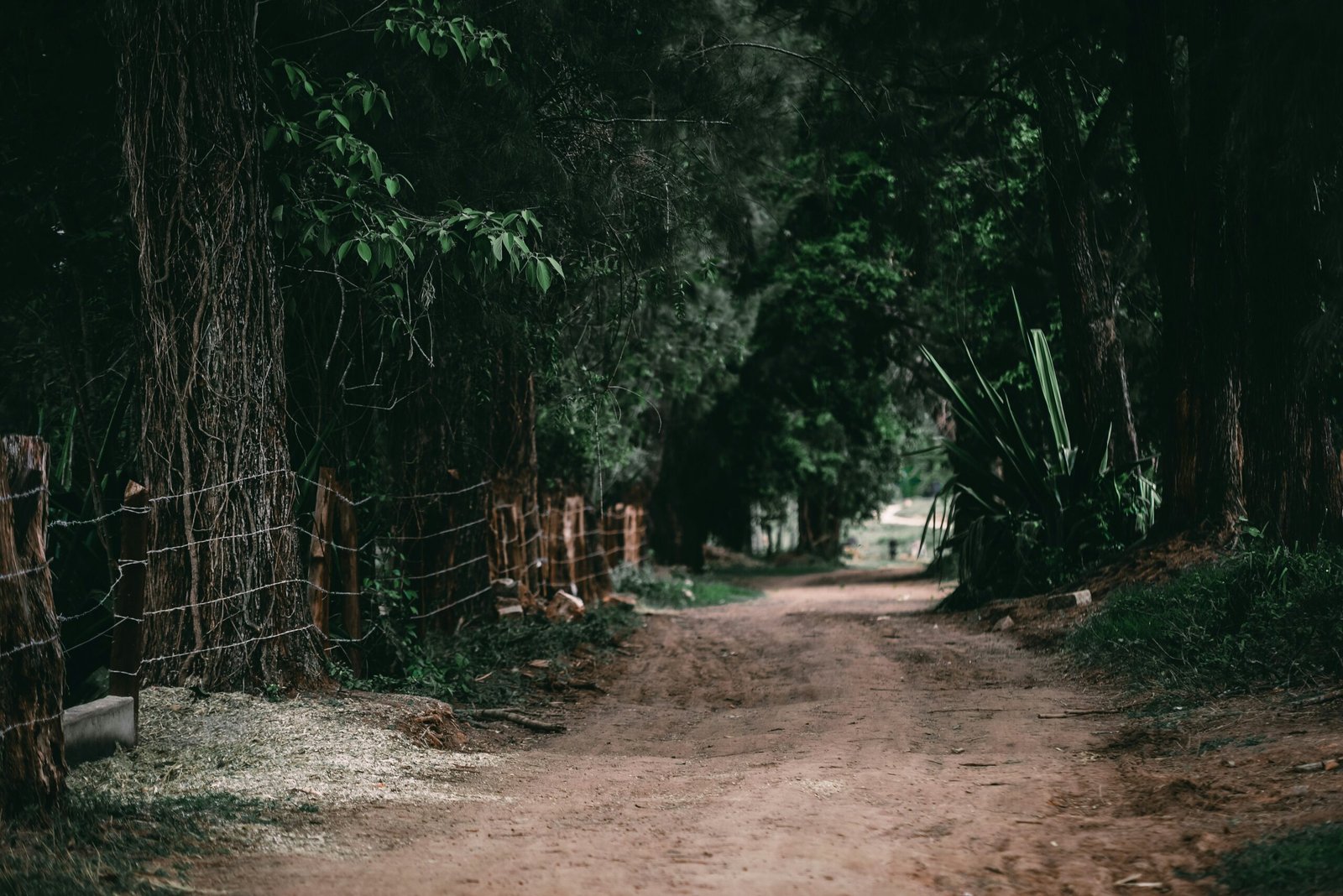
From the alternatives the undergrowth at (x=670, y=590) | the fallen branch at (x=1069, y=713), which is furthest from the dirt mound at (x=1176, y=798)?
the undergrowth at (x=670, y=590)

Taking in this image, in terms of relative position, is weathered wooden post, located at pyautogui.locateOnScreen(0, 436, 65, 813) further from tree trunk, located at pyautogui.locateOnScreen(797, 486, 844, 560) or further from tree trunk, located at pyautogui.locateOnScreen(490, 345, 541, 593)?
tree trunk, located at pyautogui.locateOnScreen(797, 486, 844, 560)

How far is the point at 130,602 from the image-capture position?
5566mm

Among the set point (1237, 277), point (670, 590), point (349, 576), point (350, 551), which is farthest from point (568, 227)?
point (670, 590)

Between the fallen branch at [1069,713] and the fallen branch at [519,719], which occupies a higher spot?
the fallen branch at [1069,713]

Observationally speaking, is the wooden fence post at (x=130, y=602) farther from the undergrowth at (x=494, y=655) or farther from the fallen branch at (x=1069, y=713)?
the fallen branch at (x=1069, y=713)

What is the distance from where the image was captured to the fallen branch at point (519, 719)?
743cm

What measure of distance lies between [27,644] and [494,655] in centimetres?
538

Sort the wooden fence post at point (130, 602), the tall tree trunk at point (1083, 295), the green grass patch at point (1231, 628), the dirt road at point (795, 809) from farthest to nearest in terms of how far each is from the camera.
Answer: the tall tree trunk at point (1083, 295), the green grass patch at point (1231, 628), the wooden fence post at point (130, 602), the dirt road at point (795, 809)

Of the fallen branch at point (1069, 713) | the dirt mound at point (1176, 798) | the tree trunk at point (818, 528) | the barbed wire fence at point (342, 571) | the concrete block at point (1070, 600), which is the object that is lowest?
the tree trunk at point (818, 528)

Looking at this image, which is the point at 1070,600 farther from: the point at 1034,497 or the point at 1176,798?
the point at 1176,798

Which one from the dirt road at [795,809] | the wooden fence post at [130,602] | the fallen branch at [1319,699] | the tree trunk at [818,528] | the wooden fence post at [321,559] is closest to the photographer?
the dirt road at [795,809]

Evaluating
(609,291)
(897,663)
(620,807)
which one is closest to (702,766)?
(620,807)

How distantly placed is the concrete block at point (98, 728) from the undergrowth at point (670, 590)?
1137cm

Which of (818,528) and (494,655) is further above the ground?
(494,655)
